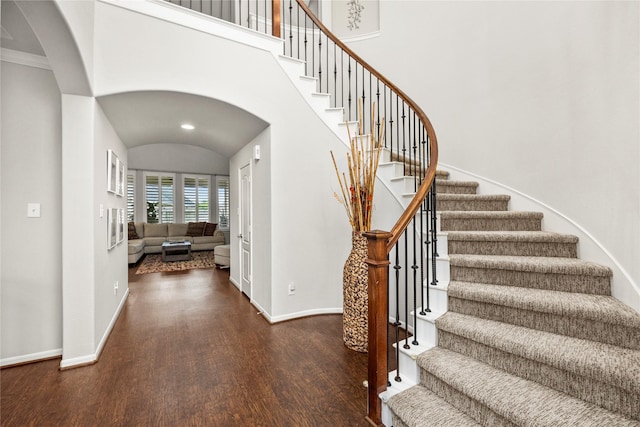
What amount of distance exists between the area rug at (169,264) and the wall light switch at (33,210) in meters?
3.80

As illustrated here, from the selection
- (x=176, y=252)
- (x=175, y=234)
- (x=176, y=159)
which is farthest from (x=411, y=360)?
(x=176, y=159)

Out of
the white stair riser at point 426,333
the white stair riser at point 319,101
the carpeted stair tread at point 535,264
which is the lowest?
the white stair riser at point 426,333

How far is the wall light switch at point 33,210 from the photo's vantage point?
8.06 ft

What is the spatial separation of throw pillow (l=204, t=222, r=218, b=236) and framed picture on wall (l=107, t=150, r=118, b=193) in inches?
221

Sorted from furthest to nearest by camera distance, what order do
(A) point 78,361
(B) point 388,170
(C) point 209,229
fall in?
(C) point 209,229 → (B) point 388,170 → (A) point 78,361

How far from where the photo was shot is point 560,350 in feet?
4.72

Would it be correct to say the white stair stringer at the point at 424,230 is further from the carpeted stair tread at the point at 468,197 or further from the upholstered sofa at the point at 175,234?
the upholstered sofa at the point at 175,234

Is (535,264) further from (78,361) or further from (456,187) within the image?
(78,361)

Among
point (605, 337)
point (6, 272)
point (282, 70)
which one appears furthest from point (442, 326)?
point (6, 272)

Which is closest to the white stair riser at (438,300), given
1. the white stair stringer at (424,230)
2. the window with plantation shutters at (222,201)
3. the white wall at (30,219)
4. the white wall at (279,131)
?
the white stair stringer at (424,230)

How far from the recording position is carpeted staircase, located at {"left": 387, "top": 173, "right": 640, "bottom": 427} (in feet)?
4.22

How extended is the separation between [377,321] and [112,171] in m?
3.27

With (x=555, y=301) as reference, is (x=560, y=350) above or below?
below

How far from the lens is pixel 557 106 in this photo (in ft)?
8.48
